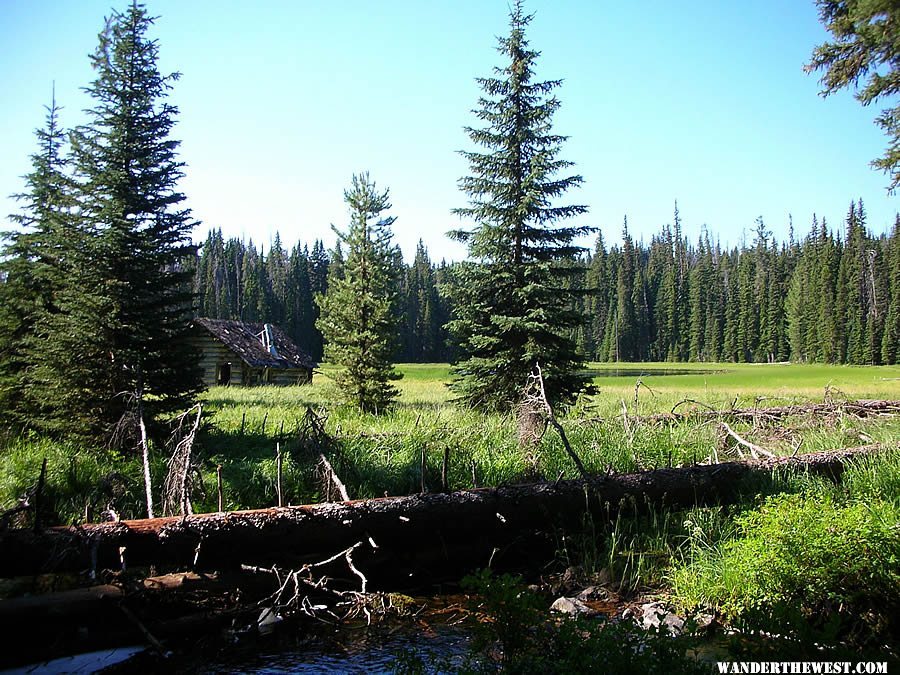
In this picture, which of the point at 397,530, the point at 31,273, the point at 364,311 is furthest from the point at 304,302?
the point at 397,530

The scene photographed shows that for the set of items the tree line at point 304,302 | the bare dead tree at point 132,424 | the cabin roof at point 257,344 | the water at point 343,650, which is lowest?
the water at point 343,650

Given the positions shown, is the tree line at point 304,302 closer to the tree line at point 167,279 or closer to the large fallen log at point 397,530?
the tree line at point 167,279

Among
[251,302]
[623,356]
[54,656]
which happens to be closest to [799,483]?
[54,656]

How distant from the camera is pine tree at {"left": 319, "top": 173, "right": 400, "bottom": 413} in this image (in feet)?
65.4

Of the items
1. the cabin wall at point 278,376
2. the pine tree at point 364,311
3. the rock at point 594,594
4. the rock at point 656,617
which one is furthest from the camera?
the cabin wall at point 278,376

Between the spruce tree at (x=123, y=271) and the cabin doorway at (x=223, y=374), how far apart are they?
74.0 feet

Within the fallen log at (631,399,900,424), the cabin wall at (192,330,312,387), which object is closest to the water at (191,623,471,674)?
the fallen log at (631,399,900,424)

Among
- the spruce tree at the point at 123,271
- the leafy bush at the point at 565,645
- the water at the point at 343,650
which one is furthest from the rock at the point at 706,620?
the spruce tree at the point at 123,271

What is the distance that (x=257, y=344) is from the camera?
3597cm

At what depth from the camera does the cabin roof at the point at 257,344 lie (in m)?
33.2

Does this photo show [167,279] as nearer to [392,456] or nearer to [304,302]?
[392,456]

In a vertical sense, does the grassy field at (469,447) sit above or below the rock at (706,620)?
above

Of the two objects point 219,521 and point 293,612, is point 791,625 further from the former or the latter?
point 219,521

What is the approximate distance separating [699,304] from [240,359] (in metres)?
76.3
